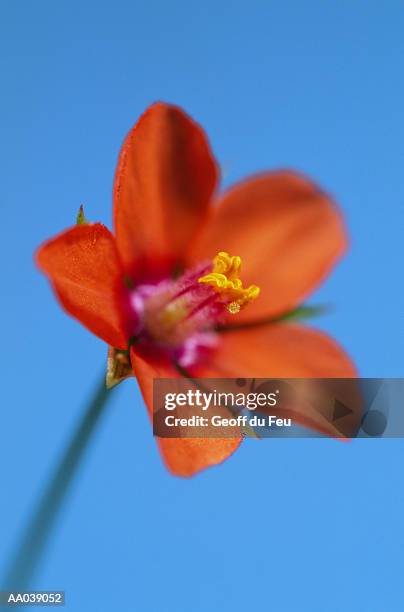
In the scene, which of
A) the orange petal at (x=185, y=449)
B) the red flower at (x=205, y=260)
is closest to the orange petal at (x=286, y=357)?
the red flower at (x=205, y=260)

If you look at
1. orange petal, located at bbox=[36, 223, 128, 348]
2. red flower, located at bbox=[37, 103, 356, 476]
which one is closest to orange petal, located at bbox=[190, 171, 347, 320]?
red flower, located at bbox=[37, 103, 356, 476]

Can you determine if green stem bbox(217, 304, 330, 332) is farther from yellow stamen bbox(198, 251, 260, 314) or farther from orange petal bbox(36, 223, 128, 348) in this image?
orange petal bbox(36, 223, 128, 348)

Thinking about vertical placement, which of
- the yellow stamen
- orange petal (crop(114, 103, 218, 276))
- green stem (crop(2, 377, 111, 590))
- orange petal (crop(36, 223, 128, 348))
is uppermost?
orange petal (crop(114, 103, 218, 276))

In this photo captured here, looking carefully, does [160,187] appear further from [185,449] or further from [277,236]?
[185,449]

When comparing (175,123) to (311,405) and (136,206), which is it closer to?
(136,206)

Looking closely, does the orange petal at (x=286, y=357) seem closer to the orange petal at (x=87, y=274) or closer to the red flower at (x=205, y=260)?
the red flower at (x=205, y=260)

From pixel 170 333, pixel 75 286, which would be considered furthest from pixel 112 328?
pixel 170 333
